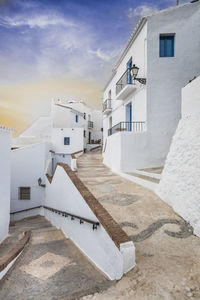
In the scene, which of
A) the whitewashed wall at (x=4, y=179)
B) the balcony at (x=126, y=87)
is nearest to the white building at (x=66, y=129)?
the balcony at (x=126, y=87)

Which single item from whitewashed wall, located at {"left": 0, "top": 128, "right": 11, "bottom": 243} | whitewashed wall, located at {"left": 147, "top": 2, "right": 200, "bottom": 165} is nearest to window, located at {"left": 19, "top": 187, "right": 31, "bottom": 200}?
whitewashed wall, located at {"left": 0, "top": 128, "right": 11, "bottom": 243}

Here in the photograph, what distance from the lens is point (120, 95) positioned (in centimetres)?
1207

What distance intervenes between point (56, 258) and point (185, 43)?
10687 mm

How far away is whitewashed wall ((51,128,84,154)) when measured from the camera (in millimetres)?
21688

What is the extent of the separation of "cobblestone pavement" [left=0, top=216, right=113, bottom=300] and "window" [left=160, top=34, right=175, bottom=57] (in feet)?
31.5

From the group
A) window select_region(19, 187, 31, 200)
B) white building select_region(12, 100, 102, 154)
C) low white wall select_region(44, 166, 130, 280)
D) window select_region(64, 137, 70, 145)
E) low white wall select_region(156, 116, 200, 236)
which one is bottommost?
window select_region(19, 187, 31, 200)

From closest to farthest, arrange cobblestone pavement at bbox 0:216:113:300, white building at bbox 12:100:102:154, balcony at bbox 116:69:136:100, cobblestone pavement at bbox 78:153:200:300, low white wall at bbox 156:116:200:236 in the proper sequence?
cobblestone pavement at bbox 78:153:200:300 → cobblestone pavement at bbox 0:216:113:300 → low white wall at bbox 156:116:200:236 → balcony at bbox 116:69:136:100 → white building at bbox 12:100:102:154

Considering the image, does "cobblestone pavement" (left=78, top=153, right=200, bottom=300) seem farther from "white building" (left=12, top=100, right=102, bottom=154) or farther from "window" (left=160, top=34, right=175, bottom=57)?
"white building" (left=12, top=100, right=102, bottom=154)

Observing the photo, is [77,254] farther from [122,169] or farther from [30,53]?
[30,53]

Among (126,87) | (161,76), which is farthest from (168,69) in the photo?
(126,87)

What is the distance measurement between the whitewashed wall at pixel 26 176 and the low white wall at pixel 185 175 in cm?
975

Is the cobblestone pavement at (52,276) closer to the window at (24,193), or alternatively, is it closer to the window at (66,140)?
the window at (24,193)

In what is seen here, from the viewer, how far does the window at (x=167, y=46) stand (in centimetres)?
942

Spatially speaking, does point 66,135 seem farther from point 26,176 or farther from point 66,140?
point 26,176
